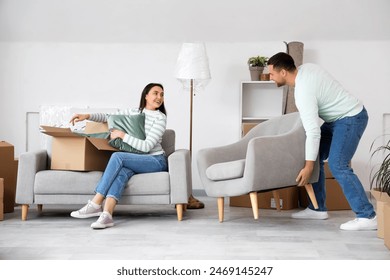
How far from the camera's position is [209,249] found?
10.1 feet

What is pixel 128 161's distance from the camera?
3.95m

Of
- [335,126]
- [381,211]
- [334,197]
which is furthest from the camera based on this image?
[334,197]

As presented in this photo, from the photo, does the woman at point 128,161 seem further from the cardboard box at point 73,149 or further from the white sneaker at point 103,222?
the cardboard box at point 73,149

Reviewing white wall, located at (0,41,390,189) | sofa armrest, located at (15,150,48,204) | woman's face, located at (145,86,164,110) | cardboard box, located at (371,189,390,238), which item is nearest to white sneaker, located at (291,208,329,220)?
cardboard box, located at (371,189,390,238)

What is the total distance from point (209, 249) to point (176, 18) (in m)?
2.99

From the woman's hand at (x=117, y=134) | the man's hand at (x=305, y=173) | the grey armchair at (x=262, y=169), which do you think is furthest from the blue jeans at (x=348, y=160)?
the woman's hand at (x=117, y=134)

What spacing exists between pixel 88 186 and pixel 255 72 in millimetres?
2167

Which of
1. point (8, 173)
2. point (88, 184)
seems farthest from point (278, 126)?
point (8, 173)

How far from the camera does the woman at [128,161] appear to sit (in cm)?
383

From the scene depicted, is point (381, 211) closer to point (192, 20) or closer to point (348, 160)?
point (348, 160)

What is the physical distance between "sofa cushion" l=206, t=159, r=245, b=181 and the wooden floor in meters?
0.31

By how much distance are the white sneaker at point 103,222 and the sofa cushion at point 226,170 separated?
2.36 ft

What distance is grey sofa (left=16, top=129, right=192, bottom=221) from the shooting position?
3975mm
